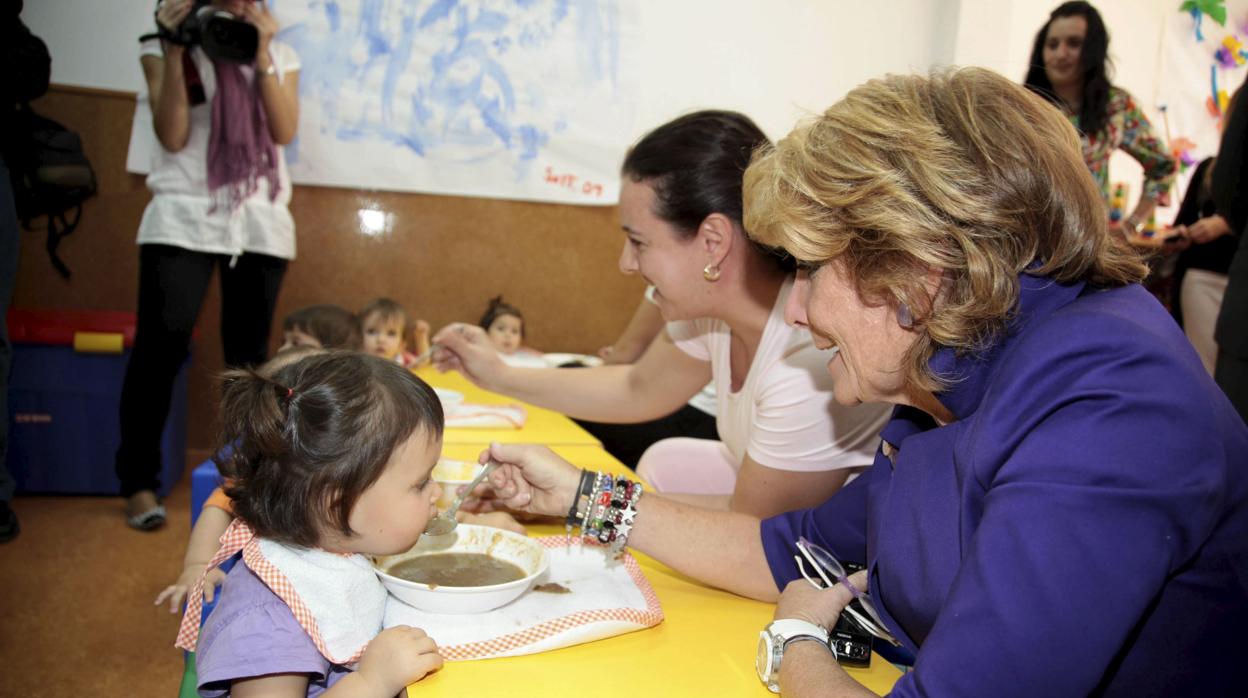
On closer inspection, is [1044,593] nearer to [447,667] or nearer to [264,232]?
[447,667]

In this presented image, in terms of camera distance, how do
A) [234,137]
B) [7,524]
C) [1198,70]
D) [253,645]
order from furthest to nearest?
[1198,70]
[234,137]
[7,524]
[253,645]

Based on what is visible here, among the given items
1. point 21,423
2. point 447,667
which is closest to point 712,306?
point 447,667

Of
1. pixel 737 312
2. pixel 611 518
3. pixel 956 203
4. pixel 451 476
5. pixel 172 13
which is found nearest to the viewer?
pixel 956 203

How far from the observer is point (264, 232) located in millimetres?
2613

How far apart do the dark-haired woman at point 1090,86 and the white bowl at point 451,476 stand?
99.5 inches

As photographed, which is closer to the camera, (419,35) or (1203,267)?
(1203,267)

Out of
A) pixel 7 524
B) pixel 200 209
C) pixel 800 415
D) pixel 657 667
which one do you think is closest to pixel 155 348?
pixel 200 209

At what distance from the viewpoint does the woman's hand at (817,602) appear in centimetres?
95

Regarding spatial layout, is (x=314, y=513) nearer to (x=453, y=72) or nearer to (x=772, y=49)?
(x=453, y=72)

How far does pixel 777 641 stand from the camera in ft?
2.90

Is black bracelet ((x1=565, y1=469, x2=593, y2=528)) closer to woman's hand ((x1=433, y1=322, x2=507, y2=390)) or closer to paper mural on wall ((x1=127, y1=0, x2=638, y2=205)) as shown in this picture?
woman's hand ((x1=433, y1=322, x2=507, y2=390))

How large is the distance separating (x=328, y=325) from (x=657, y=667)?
6.44 feet

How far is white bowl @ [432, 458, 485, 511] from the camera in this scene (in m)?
1.29

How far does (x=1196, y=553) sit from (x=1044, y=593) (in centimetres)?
17
